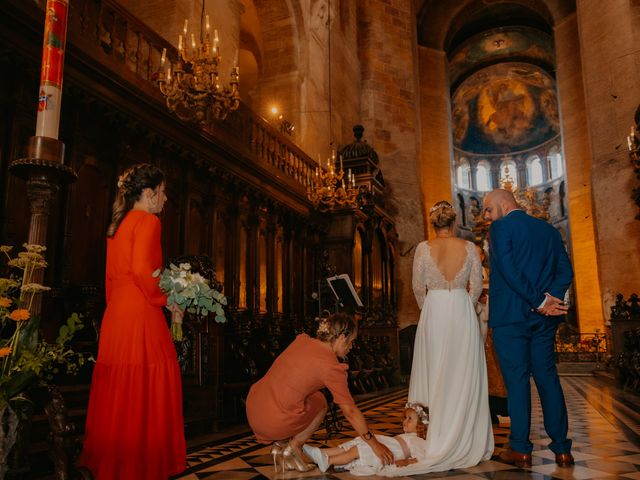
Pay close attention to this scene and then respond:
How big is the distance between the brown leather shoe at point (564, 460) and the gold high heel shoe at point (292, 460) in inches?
59.0

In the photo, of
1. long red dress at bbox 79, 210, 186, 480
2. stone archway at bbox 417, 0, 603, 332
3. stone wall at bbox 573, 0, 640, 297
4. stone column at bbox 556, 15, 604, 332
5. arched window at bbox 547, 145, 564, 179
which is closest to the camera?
long red dress at bbox 79, 210, 186, 480

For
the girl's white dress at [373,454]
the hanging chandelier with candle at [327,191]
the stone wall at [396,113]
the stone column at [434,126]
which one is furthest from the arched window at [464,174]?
the girl's white dress at [373,454]

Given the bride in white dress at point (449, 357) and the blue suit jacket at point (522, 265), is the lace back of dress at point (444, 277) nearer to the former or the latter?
the bride in white dress at point (449, 357)

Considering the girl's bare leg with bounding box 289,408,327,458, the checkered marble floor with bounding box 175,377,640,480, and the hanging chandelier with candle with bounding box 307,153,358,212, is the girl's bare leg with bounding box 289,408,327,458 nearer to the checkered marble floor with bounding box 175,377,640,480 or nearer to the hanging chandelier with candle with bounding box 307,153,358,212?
the checkered marble floor with bounding box 175,377,640,480

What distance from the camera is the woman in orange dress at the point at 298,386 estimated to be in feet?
10.2

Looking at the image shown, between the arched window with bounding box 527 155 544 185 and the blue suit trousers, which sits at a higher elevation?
the arched window with bounding box 527 155 544 185

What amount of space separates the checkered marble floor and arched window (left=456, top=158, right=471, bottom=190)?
31678 mm

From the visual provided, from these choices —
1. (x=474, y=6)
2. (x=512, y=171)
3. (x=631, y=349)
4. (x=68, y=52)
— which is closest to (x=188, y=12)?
(x=68, y=52)

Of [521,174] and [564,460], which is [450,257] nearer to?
[564,460]

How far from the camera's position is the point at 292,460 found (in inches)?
132

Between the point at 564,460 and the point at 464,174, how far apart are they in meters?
35.6

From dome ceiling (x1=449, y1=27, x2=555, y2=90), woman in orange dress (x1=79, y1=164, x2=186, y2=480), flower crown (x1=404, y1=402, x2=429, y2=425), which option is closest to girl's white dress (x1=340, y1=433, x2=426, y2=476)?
flower crown (x1=404, y1=402, x2=429, y2=425)

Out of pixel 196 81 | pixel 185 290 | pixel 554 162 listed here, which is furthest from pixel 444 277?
pixel 554 162

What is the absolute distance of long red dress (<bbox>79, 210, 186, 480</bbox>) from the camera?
2.36 meters
